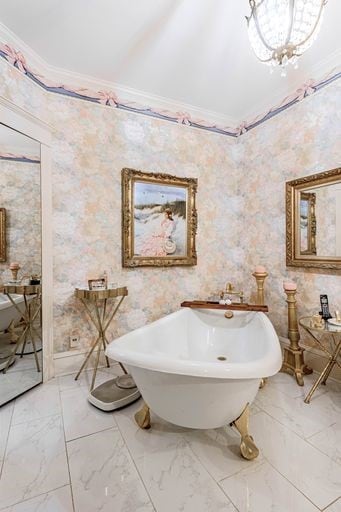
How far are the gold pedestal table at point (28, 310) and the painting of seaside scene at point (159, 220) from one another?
39.1 inches

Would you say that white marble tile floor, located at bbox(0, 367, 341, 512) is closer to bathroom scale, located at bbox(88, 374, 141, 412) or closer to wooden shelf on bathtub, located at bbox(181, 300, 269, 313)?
bathroom scale, located at bbox(88, 374, 141, 412)

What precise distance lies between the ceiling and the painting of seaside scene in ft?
3.27

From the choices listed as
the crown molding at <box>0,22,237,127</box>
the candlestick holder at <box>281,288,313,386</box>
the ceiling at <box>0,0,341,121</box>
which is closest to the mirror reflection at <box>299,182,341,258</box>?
the candlestick holder at <box>281,288,313,386</box>

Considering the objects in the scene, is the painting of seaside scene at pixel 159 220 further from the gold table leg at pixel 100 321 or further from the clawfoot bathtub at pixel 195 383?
the clawfoot bathtub at pixel 195 383

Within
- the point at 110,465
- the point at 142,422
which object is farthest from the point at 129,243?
the point at 110,465

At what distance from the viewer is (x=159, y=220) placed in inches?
106

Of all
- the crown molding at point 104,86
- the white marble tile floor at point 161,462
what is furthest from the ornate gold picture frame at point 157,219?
the white marble tile floor at point 161,462

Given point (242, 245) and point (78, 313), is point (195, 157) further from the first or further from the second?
point (78, 313)

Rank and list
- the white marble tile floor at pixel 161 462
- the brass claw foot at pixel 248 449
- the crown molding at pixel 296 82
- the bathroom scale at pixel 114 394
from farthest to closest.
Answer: the crown molding at pixel 296 82
the bathroom scale at pixel 114 394
the brass claw foot at pixel 248 449
the white marble tile floor at pixel 161 462

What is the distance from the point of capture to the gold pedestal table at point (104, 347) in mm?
1837

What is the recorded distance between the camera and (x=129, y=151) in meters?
2.56

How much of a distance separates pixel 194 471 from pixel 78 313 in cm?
157

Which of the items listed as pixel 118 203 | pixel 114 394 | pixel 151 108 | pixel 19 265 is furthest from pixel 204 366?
pixel 151 108

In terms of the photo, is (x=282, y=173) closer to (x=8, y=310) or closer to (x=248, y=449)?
(x=248, y=449)
